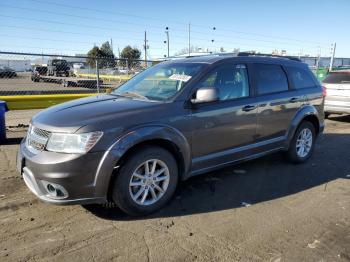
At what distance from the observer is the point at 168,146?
409cm

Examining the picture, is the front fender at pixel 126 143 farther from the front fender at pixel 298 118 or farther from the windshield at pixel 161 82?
the front fender at pixel 298 118

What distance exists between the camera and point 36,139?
12.4 feet

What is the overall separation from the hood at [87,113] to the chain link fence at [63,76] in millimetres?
9292

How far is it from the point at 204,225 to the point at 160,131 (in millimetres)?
1124

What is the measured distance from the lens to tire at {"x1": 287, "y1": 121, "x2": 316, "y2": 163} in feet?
19.2

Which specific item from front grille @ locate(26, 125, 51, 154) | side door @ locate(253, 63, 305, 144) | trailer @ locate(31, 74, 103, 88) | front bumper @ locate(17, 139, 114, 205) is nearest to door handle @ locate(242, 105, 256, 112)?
side door @ locate(253, 63, 305, 144)

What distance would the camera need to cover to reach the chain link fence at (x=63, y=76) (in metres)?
16.3

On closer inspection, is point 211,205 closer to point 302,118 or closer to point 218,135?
point 218,135

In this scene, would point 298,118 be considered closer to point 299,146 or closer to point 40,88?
point 299,146

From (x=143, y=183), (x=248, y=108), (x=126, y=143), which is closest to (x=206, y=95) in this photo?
(x=248, y=108)

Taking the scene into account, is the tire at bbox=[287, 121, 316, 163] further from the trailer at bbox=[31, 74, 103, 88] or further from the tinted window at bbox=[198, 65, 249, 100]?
the trailer at bbox=[31, 74, 103, 88]

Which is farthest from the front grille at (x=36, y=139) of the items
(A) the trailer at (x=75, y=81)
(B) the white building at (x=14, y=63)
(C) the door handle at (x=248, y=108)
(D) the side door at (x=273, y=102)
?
(B) the white building at (x=14, y=63)

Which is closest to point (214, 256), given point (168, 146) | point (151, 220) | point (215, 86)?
point (151, 220)

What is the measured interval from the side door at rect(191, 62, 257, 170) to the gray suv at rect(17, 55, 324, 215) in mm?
13
